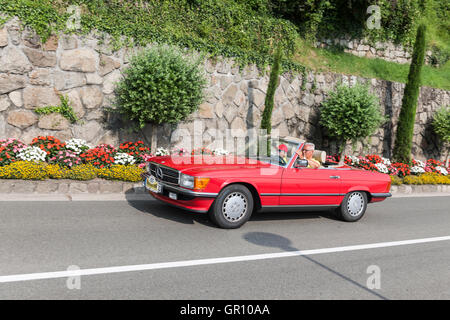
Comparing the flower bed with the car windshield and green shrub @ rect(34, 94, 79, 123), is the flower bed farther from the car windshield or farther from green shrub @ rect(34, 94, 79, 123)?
green shrub @ rect(34, 94, 79, 123)

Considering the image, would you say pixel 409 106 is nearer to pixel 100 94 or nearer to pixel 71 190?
pixel 100 94

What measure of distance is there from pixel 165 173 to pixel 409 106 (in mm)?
13124

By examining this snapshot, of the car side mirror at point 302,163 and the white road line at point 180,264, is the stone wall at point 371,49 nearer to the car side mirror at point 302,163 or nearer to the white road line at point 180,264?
the car side mirror at point 302,163

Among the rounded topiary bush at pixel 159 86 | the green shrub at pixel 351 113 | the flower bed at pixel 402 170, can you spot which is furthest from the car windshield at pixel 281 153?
the green shrub at pixel 351 113

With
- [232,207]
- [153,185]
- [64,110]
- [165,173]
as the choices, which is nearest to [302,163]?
[232,207]

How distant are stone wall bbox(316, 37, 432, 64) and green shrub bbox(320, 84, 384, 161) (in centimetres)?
446

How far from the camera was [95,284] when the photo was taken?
3.56 meters

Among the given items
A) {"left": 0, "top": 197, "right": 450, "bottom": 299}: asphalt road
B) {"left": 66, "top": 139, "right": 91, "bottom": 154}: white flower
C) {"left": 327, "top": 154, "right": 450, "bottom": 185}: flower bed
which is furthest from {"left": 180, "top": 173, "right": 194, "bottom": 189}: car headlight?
Answer: {"left": 327, "top": 154, "right": 450, "bottom": 185}: flower bed

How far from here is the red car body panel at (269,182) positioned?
18.2 feet

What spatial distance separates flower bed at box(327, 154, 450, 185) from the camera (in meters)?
13.4

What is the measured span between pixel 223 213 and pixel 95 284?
2.51 meters

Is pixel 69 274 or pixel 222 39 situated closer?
pixel 69 274

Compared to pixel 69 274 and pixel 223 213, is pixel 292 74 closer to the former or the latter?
pixel 223 213

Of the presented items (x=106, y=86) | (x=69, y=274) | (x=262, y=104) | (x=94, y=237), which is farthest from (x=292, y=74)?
(x=69, y=274)
